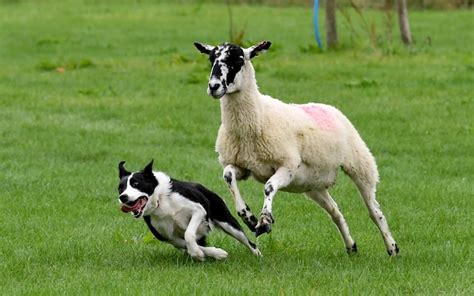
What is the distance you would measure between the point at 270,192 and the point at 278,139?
546mm

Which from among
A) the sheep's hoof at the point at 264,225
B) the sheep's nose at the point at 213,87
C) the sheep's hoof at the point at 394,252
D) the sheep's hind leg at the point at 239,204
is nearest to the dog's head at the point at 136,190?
the sheep's hind leg at the point at 239,204

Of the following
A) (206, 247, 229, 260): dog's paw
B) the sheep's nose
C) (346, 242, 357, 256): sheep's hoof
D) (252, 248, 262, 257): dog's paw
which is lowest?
(346, 242, 357, 256): sheep's hoof

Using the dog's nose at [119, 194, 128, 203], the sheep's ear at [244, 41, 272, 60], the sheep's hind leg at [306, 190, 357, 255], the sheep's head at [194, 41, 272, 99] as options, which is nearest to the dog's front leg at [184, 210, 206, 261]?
the dog's nose at [119, 194, 128, 203]

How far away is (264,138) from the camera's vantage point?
888 centimetres

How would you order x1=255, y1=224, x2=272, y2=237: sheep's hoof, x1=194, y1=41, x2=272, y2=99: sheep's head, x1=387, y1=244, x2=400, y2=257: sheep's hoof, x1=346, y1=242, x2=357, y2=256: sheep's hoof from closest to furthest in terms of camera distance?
x1=255, y1=224, x2=272, y2=237: sheep's hoof → x1=194, y1=41, x2=272, y2=99: sheep's head → x1=387, y1=244, x2=400, y2=257: sheep's hoof → x1=346, y1=242, x2=357, y2=256: sheep's hoof

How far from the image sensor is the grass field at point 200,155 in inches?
329

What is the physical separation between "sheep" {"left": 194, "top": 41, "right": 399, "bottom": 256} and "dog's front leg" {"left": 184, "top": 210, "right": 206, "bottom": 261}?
0.35 m

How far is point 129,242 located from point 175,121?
25.0 ft

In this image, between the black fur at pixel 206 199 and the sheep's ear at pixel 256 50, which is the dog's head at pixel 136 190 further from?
the sheep's ear at pixel 256 50

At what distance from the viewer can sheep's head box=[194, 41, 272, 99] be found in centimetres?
859

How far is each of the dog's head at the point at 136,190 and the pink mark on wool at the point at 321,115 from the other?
1.48 m

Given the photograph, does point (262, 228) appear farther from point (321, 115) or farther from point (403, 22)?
point (403, 22)

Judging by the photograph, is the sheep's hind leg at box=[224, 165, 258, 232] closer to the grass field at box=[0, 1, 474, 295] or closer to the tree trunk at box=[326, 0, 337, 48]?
the grass field at box=[0, 1, 474, 295]

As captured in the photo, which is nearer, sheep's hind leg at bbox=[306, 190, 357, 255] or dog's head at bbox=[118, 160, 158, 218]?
dog's head at bbox=[118, 160, 158, 218]
